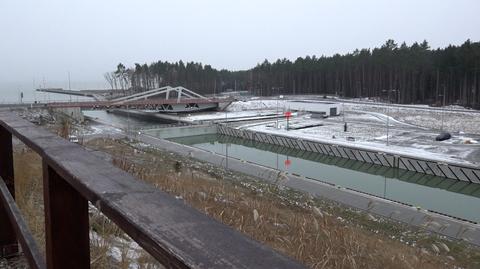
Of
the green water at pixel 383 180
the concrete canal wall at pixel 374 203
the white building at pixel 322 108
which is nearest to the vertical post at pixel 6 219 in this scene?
the concrete canal wall at pixel 374 203

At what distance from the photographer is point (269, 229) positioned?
4.57 m

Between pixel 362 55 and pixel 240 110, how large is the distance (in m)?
34.5

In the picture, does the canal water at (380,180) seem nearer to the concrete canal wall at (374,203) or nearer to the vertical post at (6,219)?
the concrete canal wall at (374,203)

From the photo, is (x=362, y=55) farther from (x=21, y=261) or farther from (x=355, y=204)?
(x=21, y=261)

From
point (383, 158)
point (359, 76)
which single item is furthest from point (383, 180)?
point (359, 76)

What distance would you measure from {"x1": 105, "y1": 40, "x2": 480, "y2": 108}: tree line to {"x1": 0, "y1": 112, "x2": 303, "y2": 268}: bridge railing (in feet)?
219

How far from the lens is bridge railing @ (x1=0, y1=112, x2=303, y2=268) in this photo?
77 cm

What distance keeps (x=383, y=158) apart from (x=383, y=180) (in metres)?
3.81

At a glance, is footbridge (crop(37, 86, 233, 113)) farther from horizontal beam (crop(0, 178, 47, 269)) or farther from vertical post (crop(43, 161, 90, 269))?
vertical post (crop(43, 161, 90, 269))

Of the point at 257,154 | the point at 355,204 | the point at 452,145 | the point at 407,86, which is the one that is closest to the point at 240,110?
→ the point at 407,86

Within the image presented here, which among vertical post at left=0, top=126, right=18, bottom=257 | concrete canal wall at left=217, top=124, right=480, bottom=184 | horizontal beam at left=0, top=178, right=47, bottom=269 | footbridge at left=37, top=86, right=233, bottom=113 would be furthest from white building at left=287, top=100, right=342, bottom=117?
horizontal beam at left=0, top=178, right=47, bottom=269

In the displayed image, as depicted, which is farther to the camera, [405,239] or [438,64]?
[438,64]

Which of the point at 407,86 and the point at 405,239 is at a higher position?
the point at 407,86

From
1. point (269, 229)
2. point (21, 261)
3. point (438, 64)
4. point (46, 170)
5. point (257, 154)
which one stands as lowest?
point (257, 154)
